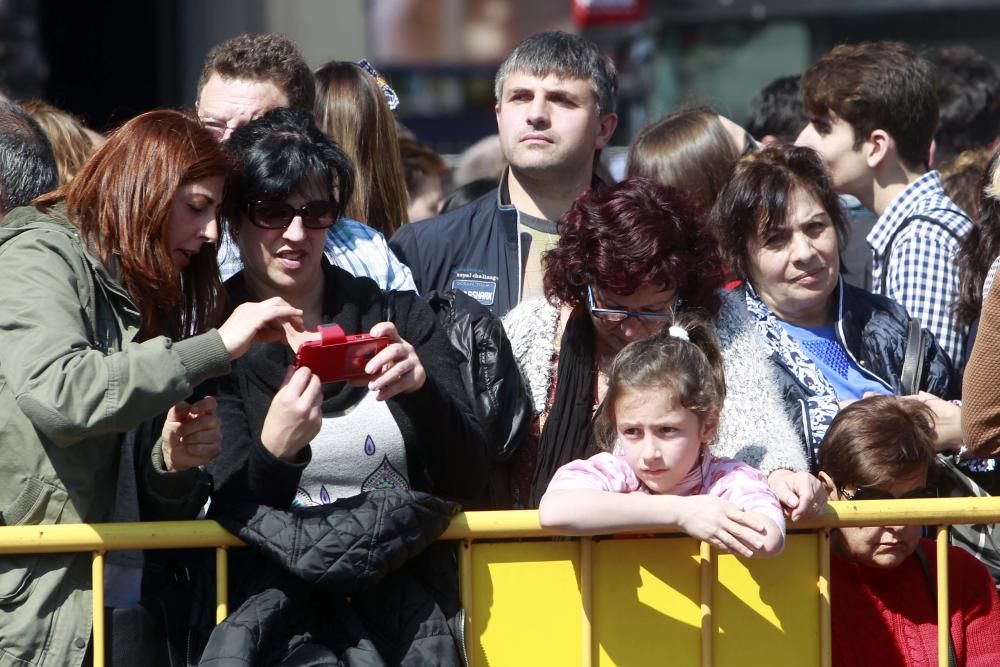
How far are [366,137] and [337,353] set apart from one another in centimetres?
188

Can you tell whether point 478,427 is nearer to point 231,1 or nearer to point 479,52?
point 231,1

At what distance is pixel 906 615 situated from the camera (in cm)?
341

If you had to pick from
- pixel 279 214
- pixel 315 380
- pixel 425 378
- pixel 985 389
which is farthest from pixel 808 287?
pixel 315 380

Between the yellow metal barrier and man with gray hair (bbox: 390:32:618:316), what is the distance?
49.7 inches

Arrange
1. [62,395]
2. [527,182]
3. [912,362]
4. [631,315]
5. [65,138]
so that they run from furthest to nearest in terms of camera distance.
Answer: [527,182], [65,138], [912,362], [631,315], [62,395]

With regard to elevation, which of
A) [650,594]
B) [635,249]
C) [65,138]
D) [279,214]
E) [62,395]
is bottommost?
[650,594]

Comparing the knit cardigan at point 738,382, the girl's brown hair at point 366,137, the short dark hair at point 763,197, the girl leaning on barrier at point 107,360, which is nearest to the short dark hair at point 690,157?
the short dark hair at point 763,197

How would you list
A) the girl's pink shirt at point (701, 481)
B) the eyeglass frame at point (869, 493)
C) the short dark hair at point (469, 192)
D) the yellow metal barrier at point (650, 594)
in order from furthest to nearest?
the short dark hair at point (469, 192) → the eyeglass frame at point (869, 493) → the yellow metal barrier at point (650, 594) → the girl's pink shirt at point (701, 481)

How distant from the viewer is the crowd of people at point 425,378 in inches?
118

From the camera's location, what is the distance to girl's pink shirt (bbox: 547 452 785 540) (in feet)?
10.2

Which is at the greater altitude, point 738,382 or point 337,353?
point 337,353

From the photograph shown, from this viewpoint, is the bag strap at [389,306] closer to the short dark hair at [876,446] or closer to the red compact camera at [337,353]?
the red compact camera at [337,353]

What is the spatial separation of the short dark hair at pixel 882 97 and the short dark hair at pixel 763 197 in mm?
760

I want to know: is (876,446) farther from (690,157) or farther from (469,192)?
(469,192)
